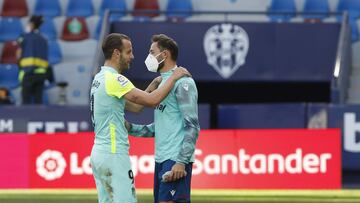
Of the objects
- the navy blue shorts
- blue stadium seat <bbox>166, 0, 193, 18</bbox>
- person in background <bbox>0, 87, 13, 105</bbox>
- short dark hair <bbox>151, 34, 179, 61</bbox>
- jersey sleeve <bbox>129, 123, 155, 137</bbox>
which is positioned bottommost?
person in background <bbox>0, 87, 13, 105</bbox>

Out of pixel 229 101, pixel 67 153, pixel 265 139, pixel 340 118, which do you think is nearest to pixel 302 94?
pixel 229 101

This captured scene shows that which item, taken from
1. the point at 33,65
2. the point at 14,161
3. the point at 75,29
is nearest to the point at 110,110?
the point at 14,161

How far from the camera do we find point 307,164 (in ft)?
42.2

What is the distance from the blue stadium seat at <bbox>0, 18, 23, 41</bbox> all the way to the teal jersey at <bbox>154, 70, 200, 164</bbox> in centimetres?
1141

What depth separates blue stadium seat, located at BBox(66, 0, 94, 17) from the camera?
58.9 ft

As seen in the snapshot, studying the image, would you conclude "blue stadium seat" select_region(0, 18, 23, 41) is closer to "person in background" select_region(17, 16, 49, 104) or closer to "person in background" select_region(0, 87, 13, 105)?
"person in background" select_region(0, 87, 13, 105)

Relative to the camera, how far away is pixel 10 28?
17.8 meters

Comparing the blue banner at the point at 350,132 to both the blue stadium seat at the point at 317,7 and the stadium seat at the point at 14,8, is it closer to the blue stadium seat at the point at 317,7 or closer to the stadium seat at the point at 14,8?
the blue stadium seat at the point at 317,7

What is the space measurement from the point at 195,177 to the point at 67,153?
5.59 feet

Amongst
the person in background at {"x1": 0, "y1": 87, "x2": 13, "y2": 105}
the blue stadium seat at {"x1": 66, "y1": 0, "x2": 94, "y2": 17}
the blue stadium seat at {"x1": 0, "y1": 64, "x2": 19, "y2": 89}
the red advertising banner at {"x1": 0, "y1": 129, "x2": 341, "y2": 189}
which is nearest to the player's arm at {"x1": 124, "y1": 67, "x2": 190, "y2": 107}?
the red advertising banner at {"x1": 0, "y1": 129, "x2": 341, "y2": 189}

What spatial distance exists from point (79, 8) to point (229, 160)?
20.7 ft

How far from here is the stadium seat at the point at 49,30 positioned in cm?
1766

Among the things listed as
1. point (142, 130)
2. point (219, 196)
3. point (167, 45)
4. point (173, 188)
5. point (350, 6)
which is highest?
point (167, 45)

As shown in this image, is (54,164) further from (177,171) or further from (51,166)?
(177,171)
